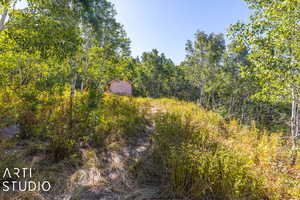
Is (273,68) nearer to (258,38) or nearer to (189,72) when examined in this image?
(258,38)

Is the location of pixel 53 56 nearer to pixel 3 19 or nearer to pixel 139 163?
pixel 3 19

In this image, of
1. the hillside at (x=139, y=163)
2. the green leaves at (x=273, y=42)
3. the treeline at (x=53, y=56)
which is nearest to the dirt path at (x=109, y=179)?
the hillside at (x=139, y=163)

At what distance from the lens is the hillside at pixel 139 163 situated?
1.76 m

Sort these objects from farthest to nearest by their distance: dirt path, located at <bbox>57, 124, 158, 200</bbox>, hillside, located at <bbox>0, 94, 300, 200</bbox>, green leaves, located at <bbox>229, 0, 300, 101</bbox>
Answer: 1. green leaves, located at <bbox>229, 0, 300, 101</bbox>
2. dirt path, located at <bbox>57, 124, 158, 200</bbox>
3. hillside, located at <bbox>0, 94, 300, 200</bbox>

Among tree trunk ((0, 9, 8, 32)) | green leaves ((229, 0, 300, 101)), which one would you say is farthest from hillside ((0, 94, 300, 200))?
tree trunk ((0, 9, 8, 32))

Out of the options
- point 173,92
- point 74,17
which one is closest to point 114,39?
point 74,17

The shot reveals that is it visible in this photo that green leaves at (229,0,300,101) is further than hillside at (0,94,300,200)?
Yes

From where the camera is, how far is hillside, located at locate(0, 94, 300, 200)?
1.76 metres

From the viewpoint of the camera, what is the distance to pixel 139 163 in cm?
241

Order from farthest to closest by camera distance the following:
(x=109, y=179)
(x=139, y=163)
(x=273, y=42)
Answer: (x=273, y=42), (x=139, y=163), (x=109, y=179)

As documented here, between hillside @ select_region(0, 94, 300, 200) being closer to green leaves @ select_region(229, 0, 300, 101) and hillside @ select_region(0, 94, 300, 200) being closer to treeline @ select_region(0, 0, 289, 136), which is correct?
treeline @ select_region(0, 0, 289, 136)

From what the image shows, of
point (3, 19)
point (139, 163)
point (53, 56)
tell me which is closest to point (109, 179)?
point (139, 163)

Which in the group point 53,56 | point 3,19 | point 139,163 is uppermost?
point 3,19

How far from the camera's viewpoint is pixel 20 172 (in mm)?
1986
